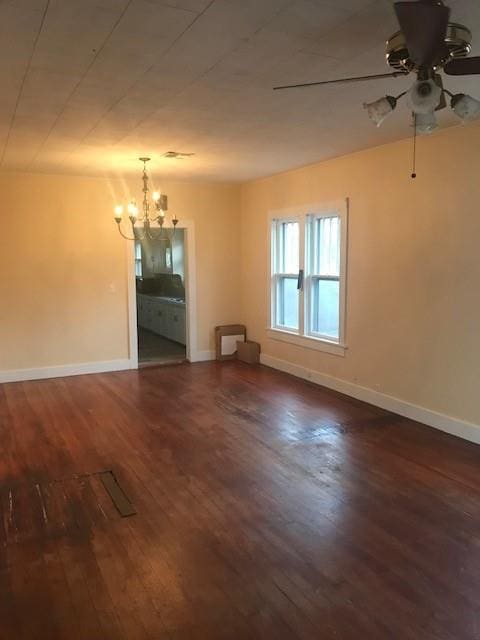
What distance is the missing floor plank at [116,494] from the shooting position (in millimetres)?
3156

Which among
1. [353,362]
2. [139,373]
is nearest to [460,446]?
[353,362]

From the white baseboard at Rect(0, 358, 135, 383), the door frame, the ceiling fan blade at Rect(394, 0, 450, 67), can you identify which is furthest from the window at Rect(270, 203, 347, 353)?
the ceiling fan blade at Rect(394, 0, 450, 67)

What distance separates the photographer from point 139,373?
6879 mm

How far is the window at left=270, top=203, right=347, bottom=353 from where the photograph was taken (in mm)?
5828

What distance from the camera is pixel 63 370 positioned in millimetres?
6715

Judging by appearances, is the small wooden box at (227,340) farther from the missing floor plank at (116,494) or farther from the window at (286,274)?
the missing floor plank at (116,494)

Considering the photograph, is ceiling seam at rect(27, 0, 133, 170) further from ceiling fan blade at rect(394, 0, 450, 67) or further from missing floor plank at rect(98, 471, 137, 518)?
missing floor plank at rect(98, 471, 137, 518)

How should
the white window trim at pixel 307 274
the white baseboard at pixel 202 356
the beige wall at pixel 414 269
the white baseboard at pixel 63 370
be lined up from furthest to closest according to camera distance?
1. the white baseboard at pixel 202 356
2. the white baseboard at pixel 63 370
3. the white window trim at pixel 307 274
4. the beige wall at pixel 414 269

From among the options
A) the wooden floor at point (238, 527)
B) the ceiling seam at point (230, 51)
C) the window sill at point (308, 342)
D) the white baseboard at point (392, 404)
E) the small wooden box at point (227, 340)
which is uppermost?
the ceiling seam at point (230, 51)

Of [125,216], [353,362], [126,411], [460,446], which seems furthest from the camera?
[125,216]

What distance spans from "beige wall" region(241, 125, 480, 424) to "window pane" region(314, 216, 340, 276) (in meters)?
0.32

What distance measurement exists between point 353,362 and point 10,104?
405 cm

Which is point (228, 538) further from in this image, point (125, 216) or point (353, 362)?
point (125, 216)

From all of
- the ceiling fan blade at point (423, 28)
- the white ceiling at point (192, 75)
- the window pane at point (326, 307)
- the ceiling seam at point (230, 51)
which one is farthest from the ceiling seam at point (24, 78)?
the window pane at point (326, 307)
